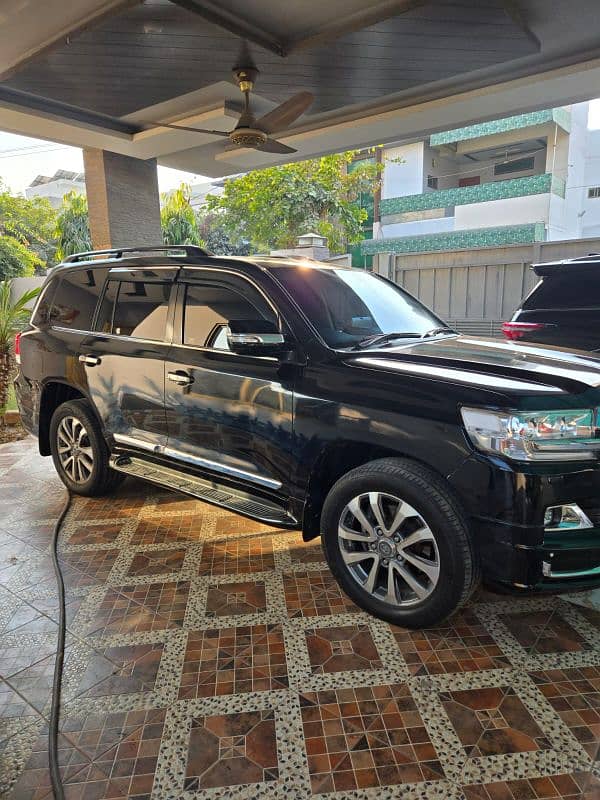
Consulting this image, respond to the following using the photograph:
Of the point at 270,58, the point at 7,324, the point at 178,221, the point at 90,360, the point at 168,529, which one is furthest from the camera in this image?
the point at 178,221

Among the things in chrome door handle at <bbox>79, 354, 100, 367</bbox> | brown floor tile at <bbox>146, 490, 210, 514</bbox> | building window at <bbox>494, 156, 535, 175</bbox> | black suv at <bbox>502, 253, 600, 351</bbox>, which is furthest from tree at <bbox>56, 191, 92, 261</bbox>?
black suv at <bbox>502, 253, 600, 351</bbox>

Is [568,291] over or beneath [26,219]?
beneath

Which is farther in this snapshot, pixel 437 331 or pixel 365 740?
pixel 437 331

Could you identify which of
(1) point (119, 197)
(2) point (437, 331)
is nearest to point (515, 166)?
(1) point (119, 197)

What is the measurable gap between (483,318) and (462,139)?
16.5 m

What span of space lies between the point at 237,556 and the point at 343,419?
1.20 meters

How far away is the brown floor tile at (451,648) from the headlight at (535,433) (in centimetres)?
88

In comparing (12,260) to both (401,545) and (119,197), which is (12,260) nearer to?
(119,197)

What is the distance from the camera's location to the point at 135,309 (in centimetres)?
352

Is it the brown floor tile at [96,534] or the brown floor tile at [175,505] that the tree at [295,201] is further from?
the brown floor tile at [96,534]

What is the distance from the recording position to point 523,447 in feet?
6.75

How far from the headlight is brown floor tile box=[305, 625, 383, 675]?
3.25ft

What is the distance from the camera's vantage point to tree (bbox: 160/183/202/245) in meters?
18.9

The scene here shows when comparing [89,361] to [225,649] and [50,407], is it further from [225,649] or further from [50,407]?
[225,649]
